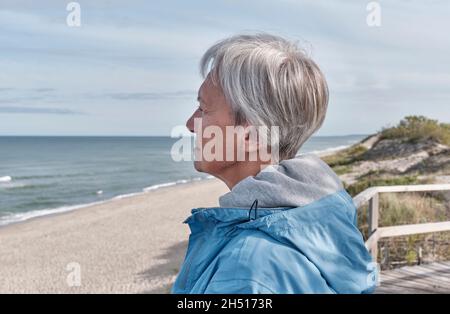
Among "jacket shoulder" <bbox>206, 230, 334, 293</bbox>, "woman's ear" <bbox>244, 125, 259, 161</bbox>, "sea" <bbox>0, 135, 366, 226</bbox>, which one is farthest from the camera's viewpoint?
"sea" <bbox>0, 135, 366, 226</bbox>

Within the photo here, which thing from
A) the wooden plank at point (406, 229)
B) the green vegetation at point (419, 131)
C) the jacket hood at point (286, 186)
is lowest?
the green vegetation at point (419, 131)

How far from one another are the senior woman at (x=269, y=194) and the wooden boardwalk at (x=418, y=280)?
3891mm

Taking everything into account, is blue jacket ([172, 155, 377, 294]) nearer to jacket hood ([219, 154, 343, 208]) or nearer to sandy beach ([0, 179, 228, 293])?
jacket hood ([219, 154, 343, 208])

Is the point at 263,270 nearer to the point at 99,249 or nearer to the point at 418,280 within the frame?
the point at 418,280

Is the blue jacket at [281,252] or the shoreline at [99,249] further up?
the blue jacket at [281,252]

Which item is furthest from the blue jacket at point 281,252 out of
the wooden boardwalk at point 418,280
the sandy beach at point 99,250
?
the sandy beach at point 99,250

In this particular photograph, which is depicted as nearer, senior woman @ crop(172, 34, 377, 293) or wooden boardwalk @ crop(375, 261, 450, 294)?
senior woman @ crop(172, 34, 377, 293)

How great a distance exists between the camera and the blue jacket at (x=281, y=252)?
97 cm

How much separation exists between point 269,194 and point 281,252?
0.15 m

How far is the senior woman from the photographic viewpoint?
100 cm

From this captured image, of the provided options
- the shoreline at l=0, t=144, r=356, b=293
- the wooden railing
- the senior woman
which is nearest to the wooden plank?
the wooden railing
